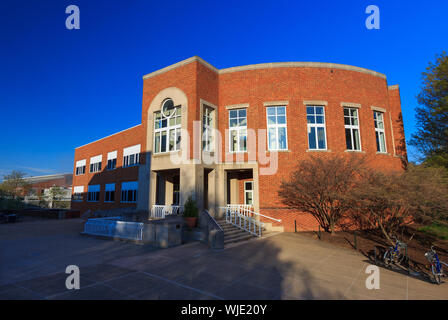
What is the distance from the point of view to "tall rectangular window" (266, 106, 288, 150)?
16250mm

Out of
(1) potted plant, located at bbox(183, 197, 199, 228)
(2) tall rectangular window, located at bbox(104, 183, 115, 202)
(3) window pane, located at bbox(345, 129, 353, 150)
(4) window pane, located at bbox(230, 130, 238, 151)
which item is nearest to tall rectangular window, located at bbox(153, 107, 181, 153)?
(4) window pane, located at bbox(230, 130, 238, 151)

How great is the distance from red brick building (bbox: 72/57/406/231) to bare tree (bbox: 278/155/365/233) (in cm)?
89

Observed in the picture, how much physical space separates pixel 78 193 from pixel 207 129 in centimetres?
2838

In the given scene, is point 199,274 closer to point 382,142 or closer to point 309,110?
point 309,110

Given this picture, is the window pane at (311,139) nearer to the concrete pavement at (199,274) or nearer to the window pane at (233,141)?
the window pane at (233,141)

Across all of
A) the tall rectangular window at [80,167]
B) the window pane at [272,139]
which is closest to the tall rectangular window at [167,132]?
the window pane at [272,139]

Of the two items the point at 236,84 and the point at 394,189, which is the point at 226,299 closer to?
the point at 394,189

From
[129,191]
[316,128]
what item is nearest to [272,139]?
[316,128]

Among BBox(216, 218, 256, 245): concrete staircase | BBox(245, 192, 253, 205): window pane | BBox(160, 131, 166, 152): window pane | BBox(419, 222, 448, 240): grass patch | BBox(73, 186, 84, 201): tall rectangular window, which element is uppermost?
BBox(160, 131, 166, 152): window pane

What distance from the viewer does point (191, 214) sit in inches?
499

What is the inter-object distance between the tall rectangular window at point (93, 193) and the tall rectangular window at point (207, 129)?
22067 mm

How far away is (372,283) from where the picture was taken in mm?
6406

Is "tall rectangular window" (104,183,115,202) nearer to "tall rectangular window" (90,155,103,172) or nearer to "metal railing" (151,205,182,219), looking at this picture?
"tall rectangular window" (90,155,103,172)

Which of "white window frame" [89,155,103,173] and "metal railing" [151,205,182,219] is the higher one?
"white window frame" [89,155,103,173]
